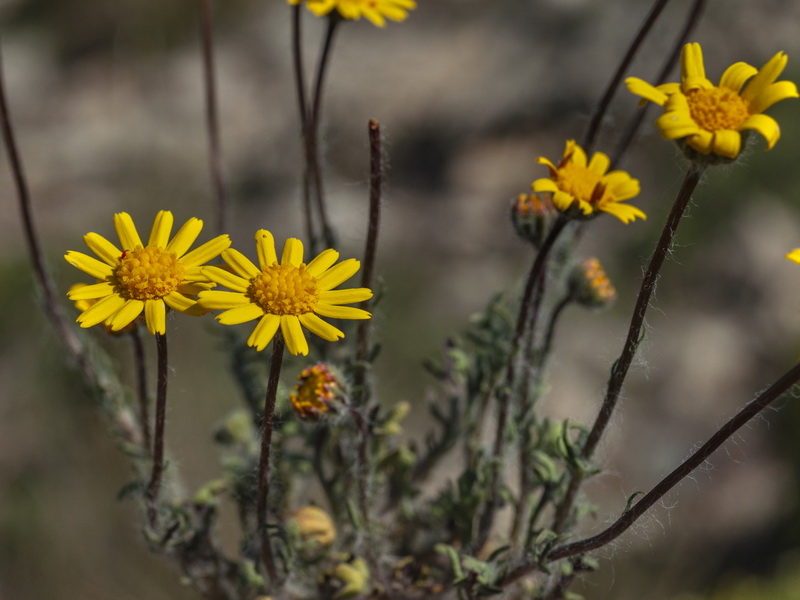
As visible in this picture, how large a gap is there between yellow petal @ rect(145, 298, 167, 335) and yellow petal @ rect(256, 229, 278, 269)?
0.76 ft

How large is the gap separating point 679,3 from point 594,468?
6093 mm

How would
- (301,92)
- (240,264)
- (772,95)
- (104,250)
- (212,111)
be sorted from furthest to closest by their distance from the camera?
1. (212,111)
2. (301,92)
3. (104,250)
4. (240,264)
5. (772,95)

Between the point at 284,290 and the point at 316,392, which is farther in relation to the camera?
the point at 316,392

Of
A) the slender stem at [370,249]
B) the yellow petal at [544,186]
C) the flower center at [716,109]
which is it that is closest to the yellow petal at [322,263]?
the slender stem at [370,249]

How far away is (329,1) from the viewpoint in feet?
6.75

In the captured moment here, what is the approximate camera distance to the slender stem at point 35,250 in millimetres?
2285

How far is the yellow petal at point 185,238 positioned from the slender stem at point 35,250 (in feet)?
2.70

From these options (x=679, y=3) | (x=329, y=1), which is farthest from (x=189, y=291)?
(x=679, y=3)

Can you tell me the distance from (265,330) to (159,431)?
17.0 inches

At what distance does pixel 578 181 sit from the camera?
70.7 inches

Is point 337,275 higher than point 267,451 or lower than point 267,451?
higher

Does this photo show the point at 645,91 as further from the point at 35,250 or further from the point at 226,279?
the point at 35,250

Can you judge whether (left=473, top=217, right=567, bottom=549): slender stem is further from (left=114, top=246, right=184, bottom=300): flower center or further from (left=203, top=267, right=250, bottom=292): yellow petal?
(left=114, top=246, right=184, bottom=300): flower center

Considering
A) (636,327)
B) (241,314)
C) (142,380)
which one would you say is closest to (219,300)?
(241,314)
